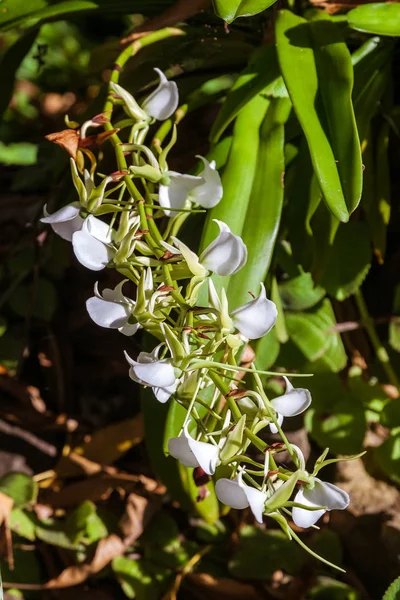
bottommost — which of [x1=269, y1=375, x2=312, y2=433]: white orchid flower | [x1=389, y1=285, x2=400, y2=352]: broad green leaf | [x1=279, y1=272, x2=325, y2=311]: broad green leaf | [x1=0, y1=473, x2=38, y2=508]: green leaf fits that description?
[x1=0, y1=473, x2=38, y2=508]: green leaf

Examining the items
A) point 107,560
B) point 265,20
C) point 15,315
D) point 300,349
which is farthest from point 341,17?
point 107,560

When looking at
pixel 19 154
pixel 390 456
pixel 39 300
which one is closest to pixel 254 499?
pixel 390 456

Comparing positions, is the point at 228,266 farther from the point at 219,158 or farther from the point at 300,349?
the point at 300,349

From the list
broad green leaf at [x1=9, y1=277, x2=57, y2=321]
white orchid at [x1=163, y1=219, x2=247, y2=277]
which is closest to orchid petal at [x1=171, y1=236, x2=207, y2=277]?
white orchid at [x1=163, y1=219, x2=247, y2=277]

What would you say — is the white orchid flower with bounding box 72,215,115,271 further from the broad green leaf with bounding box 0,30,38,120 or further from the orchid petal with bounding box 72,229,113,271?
the broad green leaf with bounding box 0,30,38,120

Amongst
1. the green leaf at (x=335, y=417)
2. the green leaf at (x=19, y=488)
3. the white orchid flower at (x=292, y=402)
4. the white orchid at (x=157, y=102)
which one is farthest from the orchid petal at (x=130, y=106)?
the green leaf at (x=19, y=488)

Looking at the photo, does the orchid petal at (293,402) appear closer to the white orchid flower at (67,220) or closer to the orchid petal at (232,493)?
the orchid petal at (232,493)
